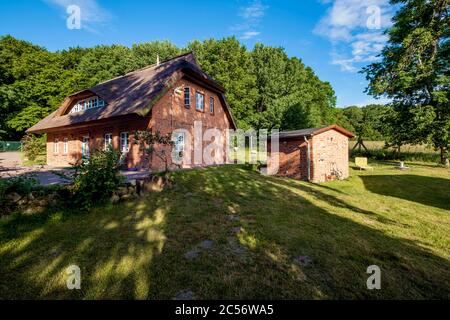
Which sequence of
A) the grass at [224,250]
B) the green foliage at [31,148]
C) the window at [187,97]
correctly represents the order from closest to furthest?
the grass at [224,250]
the window at [187,97]
the green foliage at [31,148]

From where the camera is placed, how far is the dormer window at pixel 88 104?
640 inches

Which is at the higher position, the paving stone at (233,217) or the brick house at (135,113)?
the brick house at (135,113)

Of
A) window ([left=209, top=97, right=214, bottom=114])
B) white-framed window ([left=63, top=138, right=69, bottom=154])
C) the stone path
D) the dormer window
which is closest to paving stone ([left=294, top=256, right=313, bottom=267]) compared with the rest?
the stone path

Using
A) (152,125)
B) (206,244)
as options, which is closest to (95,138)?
(152,125)

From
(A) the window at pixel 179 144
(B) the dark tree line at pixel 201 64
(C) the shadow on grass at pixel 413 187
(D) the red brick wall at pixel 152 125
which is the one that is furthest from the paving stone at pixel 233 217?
(B) the dark tree line at pixel 201 64

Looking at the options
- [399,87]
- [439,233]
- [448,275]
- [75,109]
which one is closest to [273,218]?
[448,275]

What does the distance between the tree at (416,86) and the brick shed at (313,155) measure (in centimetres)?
1124

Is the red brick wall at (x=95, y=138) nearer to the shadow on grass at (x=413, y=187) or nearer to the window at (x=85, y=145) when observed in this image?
the window at (x=85, y=145)

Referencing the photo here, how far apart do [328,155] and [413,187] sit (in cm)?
501

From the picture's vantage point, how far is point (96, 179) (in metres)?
6.58

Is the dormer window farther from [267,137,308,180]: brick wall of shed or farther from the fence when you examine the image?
the fence

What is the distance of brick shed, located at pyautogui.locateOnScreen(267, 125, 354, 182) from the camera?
1458 centimetres

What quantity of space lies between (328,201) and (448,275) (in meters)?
5.32
